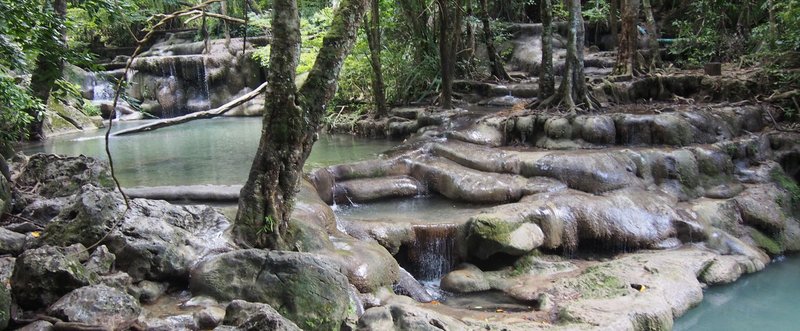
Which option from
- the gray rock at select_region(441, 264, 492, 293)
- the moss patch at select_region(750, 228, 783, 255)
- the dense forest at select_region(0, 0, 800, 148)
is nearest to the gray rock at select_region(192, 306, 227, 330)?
the gray rock at select_region(441, 264, 492, 293)

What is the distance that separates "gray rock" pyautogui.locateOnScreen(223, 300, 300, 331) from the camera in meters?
3.66

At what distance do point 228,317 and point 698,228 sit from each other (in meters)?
6.60

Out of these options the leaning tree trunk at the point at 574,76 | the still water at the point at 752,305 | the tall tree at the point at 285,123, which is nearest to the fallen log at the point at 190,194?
the tall tree at the point at 285,123

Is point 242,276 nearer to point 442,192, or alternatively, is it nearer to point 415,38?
point 442,192

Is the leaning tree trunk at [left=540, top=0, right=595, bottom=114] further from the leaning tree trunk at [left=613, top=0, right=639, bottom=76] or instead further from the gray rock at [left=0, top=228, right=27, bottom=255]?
the gray rock at [left=0, top=228, right=27, bottom=255]

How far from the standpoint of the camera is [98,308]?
4066mm

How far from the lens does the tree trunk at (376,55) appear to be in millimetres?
13133

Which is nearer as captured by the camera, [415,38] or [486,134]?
[486,134]

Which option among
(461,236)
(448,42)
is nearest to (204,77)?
(448,42)

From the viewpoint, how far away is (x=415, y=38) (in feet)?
51.1

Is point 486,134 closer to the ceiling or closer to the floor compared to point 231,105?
closer to the floor

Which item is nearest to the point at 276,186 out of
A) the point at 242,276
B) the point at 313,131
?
the point at 313,131

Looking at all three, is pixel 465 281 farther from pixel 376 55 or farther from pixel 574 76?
pixel 376 55

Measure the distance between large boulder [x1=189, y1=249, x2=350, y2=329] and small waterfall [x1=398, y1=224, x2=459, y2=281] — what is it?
2769 millimetres
